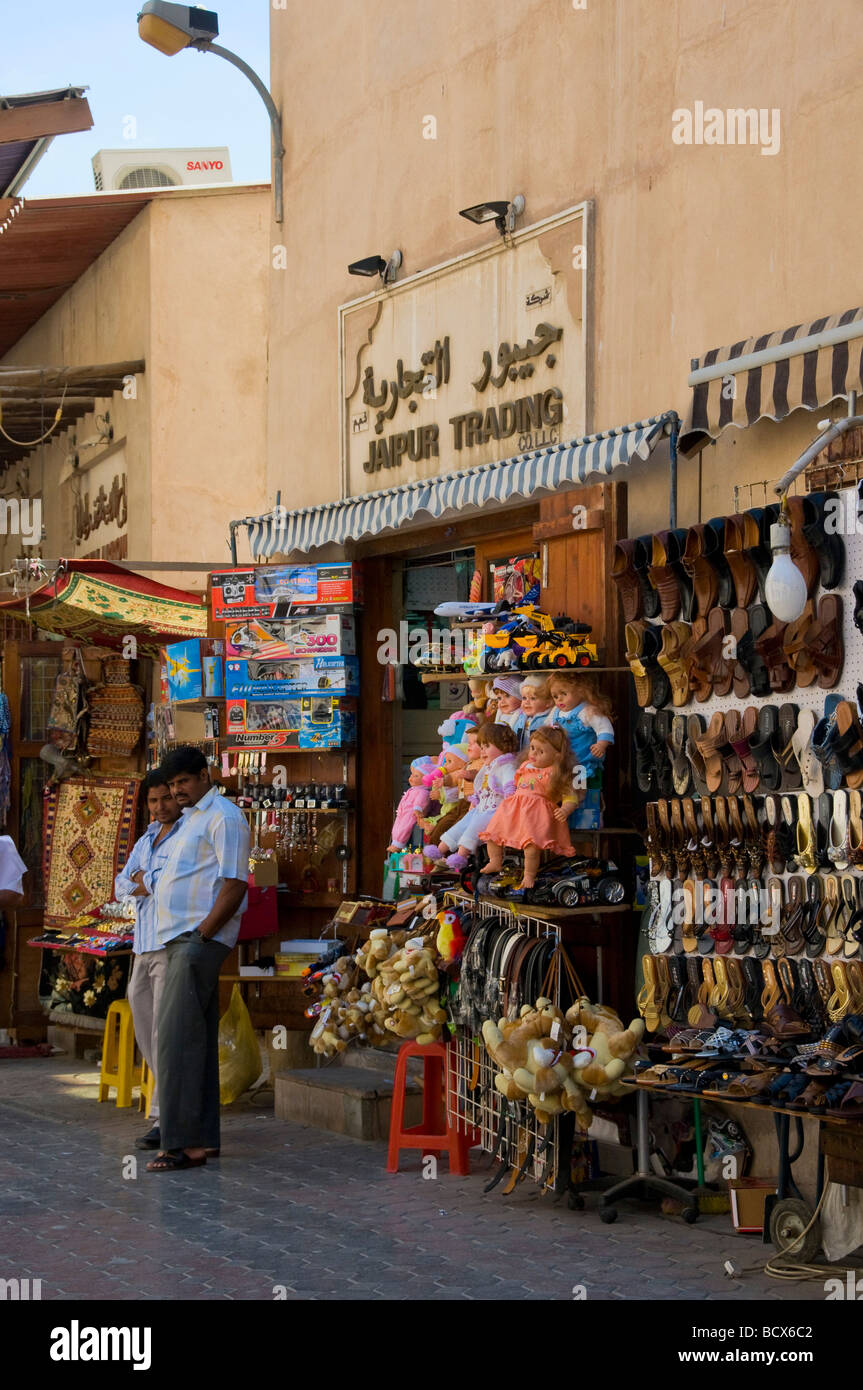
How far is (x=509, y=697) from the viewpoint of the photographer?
7.57 metres

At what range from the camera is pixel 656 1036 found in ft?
22.3

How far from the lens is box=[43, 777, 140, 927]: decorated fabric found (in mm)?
10984

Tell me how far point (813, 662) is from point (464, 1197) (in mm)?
2536

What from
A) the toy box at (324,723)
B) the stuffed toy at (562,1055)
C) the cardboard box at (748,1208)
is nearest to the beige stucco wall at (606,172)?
the toy box at (324,723)

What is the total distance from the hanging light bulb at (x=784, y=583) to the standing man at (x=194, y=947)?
280 cm

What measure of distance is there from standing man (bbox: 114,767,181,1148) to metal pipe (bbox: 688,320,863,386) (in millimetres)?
2956

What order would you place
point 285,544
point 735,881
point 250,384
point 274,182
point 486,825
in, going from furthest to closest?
1. point 250,384
2. point 274,182
3. point 285,544
4. point 486,825
5. point 735,881

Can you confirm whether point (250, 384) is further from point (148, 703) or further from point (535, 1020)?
point (535, 1020)

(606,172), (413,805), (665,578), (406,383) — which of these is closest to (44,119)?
(406,383)

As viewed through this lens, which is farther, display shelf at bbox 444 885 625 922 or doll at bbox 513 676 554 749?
doll at bbox 513 676 554 749

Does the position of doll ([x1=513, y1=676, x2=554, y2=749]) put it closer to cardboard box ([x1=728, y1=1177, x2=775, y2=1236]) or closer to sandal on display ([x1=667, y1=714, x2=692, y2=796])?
sandal on display ([x1=667, y1=714, x2=692, y2=796])

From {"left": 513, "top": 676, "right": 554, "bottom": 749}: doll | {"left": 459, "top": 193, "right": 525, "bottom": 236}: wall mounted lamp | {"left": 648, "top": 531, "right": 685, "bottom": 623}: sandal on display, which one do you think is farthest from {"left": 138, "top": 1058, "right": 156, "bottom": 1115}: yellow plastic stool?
{"left": 459, "top": 193, "right": 525, "bottom": 236}: wall mounted lamp

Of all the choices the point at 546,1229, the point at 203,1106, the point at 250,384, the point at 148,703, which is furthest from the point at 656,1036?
the point at 250,384

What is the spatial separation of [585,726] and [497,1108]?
159cm
